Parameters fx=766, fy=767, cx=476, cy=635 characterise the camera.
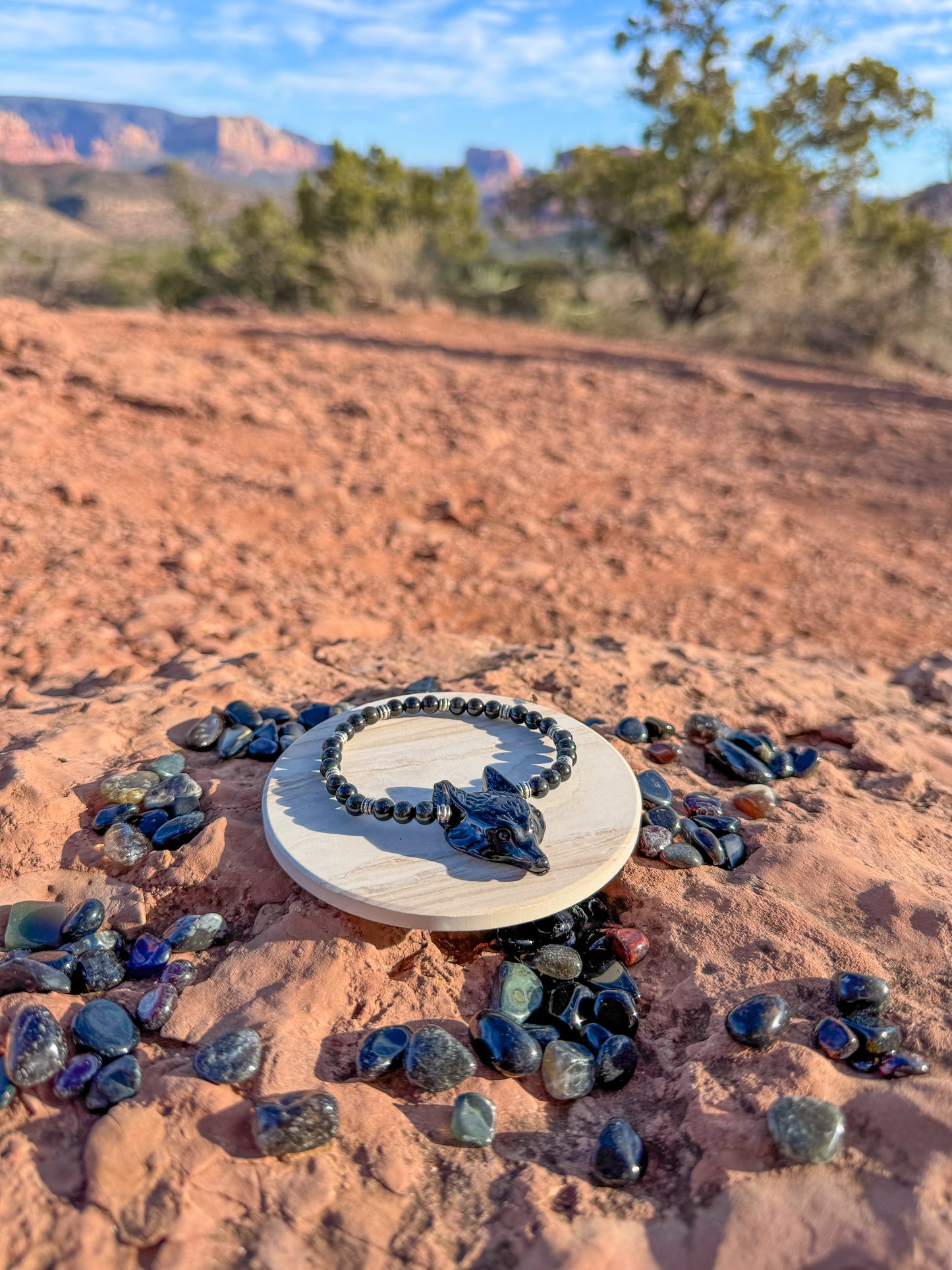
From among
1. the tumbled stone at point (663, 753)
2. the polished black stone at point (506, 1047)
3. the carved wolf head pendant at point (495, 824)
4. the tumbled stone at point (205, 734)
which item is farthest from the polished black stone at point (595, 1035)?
the tumbled stone at point (205, 734)

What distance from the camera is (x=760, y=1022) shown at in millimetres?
1554

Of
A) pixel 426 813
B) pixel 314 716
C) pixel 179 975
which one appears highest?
pixel 426 813

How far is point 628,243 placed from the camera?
480 inches

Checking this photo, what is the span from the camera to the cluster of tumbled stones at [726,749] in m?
2.43

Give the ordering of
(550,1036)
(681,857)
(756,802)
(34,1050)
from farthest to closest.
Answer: (756,802) → (681,857) → (550,1036) → (34,1050)

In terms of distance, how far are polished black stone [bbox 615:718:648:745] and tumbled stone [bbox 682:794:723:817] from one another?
300 mm

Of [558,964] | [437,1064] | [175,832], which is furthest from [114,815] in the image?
[558,964]

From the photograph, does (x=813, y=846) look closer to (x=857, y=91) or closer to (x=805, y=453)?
(x=805, y=453)

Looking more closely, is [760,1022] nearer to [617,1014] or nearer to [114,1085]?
[617,1014]

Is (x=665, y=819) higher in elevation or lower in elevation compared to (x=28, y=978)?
higher

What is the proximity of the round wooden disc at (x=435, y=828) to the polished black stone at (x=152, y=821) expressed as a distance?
12.5 inches

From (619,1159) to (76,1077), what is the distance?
1.01 metres

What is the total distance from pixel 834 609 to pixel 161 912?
11.5ft

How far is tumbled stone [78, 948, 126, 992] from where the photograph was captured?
166 centimetres
